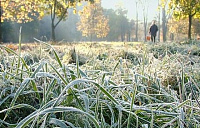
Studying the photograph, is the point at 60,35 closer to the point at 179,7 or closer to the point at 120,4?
the point at 120,4

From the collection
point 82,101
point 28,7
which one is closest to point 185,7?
point 28,7

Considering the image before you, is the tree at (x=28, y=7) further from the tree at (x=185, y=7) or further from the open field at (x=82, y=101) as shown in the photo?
the open field at (x=82, y=101)

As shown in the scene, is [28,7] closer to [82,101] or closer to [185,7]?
[185,7]

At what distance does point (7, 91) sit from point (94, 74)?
413mm

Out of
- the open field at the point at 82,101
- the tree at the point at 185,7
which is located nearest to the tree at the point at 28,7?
the tree at the point at 185,7

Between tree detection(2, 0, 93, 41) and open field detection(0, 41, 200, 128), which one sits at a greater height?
tree detection(2, 0, 93, 41)

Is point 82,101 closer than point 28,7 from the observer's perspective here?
Yes

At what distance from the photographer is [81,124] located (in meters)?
0.72

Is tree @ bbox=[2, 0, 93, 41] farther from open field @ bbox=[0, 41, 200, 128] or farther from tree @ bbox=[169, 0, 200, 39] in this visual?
open field @ bbox=[0, 41, 200, 128]

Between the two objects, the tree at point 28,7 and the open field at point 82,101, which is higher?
the tree at point 28,7

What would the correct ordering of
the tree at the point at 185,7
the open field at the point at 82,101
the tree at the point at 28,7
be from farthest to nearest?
the tree at the point at 185,7 < the tree at the point at 28,7 < the open field at the point at 82,101

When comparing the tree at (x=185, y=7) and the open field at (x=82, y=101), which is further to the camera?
the tree at (x=185, y=7)

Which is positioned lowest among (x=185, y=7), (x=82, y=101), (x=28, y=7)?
(x=82, y=101)

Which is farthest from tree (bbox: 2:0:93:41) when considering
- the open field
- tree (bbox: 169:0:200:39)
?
the open field
